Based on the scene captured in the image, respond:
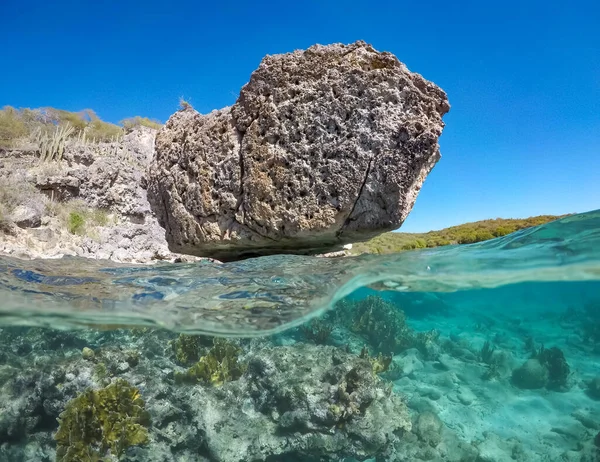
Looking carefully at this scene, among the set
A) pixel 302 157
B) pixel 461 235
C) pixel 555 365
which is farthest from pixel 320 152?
pixel 461 235

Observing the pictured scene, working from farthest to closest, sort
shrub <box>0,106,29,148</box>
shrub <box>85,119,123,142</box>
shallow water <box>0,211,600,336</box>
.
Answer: shrub <box>85,119,123,142</box>, shrub <box>0,106,29,148</box>, shallow water <box>0,211,600,336</box>

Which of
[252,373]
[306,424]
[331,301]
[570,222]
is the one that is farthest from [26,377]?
[570,222]

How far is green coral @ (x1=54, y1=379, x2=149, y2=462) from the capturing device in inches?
228

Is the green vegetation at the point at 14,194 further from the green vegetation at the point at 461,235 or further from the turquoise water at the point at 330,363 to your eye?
the green vegetation at the point at 461,235

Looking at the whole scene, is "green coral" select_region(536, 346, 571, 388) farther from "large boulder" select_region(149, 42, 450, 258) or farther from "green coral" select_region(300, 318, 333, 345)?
"green coral" select_region(300, 318, 333, 345)

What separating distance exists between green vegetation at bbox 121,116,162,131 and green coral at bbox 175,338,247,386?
6.90 m

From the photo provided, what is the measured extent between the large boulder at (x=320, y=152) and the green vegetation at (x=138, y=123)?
5446 mm

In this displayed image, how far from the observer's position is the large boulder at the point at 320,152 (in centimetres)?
556

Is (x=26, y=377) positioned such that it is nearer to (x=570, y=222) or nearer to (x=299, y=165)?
(x=299, y=165)

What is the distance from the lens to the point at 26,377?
22.5 ft

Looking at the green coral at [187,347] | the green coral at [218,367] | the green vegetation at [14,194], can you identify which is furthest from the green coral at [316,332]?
the green vegetation at [14,194]

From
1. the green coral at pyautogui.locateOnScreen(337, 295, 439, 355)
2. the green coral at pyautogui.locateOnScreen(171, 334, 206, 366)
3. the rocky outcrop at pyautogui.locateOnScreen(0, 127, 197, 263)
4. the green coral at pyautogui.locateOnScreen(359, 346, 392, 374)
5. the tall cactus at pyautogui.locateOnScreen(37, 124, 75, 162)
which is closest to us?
the green coral at pyautogui.locateOnScreen(359, 346, 392, 374)

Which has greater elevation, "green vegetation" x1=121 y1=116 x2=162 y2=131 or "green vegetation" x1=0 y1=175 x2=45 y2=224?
"green vegetation" x1=121 y1=116 x2=162 y2=131

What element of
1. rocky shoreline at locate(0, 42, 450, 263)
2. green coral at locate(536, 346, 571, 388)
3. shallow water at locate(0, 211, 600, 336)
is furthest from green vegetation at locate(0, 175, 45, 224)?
green coral at locate(536, 346, 571, 388)
